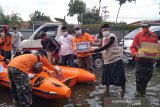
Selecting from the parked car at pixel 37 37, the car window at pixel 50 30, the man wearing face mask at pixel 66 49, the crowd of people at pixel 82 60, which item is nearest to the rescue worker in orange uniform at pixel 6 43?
the parked car at pixel 37 37

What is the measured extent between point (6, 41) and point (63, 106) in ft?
19.8

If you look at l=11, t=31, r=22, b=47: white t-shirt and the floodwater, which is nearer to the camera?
the floodwater

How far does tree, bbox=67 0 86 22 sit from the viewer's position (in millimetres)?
46062

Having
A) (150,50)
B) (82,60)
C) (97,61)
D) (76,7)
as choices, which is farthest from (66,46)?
(76,7)

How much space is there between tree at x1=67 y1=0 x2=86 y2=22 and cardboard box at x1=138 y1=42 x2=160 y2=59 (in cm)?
3844

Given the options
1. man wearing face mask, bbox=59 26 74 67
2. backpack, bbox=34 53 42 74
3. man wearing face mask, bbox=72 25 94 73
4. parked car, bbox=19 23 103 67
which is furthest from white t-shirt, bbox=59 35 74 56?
backpack, bbox=34 53 42 74

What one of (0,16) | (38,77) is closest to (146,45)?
(38,77)

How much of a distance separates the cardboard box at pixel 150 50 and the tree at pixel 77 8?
3844 centimetres

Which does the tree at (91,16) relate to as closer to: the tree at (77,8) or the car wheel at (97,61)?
the tree at (77,8)

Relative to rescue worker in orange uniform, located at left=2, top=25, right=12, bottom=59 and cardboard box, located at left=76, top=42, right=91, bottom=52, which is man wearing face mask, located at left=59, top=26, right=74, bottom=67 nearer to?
cardboard box, located at left=76, top=42, right=91, bottom=52

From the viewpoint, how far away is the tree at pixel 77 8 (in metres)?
46.1

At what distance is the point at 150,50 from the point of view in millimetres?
7887

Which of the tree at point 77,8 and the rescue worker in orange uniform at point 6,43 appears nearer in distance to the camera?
the rescue worker in orange uniform at point 6,43

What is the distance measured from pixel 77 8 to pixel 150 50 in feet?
128
